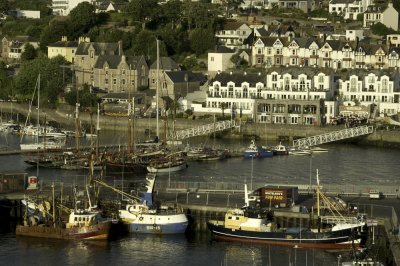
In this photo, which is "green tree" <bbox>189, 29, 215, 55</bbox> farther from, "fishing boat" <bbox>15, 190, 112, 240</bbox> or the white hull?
"fishing boat" <bbox>15, 190, 112, 240</bbox>

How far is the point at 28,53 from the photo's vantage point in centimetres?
6112

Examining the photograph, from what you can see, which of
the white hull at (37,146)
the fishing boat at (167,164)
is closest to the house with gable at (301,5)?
the white hull at (37,146)

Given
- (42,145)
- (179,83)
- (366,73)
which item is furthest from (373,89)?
(42,145)

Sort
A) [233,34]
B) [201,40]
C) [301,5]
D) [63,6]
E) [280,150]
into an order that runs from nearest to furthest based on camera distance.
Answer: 1. [280,150]
2. [201,40]
3. [233,34]
4. [301,5]
5. [63,6]

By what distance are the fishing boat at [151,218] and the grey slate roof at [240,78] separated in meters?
20.9

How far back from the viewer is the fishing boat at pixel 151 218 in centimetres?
2731

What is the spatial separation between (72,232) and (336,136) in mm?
17954

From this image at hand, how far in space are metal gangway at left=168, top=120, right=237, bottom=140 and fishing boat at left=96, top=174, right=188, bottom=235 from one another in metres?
15.7

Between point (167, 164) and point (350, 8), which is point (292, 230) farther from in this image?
point (350, 8)

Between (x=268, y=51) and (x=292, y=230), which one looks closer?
(x=292, y=230)

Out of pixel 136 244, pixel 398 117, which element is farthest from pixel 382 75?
pixel 136 244

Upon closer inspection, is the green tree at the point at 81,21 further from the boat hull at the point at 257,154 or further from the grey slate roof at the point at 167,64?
the boat hull at the point at 257,154

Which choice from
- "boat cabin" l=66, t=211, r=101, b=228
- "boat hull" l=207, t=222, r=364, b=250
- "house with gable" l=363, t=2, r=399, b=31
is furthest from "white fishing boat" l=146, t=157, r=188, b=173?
"house with gable" l=363, t=2, r=399, b=31

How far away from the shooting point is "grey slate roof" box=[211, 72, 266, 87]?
48250mm
